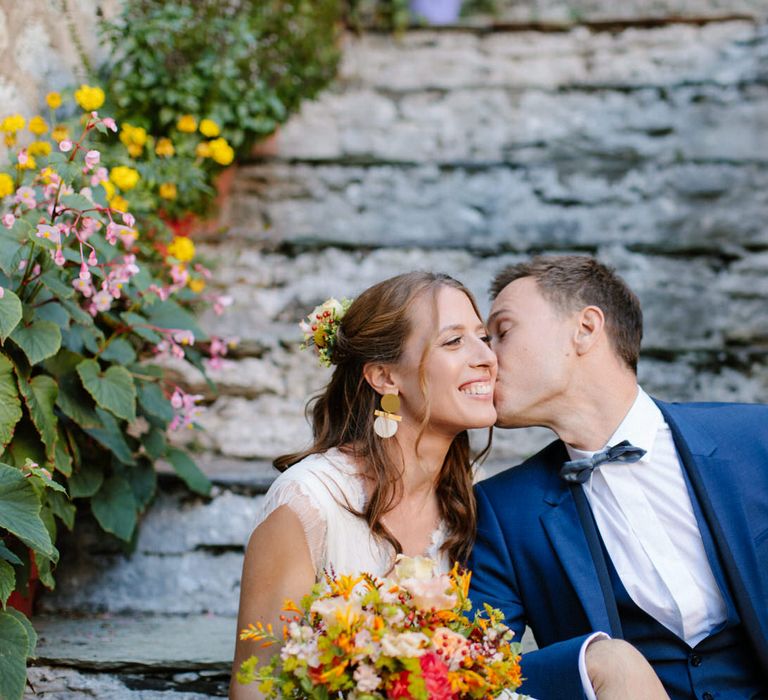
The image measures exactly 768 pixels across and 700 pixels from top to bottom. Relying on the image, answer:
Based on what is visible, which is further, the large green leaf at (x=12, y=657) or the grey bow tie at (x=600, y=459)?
→ the grey bow tie at (x=600, y=459)

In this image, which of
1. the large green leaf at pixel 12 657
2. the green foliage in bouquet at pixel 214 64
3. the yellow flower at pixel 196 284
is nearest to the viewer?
the large green leaf at pixel 12 657

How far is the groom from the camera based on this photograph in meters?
2.25

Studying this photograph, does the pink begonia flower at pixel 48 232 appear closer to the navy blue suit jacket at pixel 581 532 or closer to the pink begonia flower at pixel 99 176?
the pink begonia flower at pixel 99 176

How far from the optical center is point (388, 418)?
8.20 ft

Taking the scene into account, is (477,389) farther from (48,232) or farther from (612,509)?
(48,232)

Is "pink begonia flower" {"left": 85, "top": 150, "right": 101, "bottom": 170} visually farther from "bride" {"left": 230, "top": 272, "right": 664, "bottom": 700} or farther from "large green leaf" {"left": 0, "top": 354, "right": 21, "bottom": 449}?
"bride" {"left": 230, "top": 272, "right": 664, "bottom": 700}

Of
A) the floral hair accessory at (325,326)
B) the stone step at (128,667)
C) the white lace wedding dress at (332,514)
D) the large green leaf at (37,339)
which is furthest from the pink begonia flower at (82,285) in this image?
the stone step at (128,667)

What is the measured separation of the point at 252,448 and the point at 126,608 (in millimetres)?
807

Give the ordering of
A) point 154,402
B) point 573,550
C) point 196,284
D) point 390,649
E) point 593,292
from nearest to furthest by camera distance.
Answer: point 390,649
point 573,550
point 593,292
point 154,402
point 196,284

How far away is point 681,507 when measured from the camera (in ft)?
7.78

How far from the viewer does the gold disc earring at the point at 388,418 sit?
8.20 ft

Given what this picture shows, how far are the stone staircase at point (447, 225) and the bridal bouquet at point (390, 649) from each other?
0.99 m

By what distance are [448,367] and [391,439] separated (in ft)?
0.91

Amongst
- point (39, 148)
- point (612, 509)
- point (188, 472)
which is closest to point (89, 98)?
point (39, 148)
